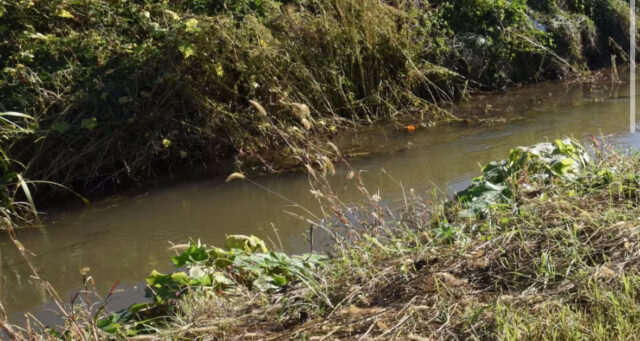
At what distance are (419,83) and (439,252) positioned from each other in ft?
15.4

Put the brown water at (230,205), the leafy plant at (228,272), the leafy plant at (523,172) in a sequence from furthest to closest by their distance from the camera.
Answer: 1. the brown water at (230,205)
2. the leafy plant at (523,172)
3. the leafy plant at (228,272)

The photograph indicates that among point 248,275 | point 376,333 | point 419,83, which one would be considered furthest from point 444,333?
point 419,83

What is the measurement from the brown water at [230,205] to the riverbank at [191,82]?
36 centimetres

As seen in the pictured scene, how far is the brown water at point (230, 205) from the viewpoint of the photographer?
159 inches

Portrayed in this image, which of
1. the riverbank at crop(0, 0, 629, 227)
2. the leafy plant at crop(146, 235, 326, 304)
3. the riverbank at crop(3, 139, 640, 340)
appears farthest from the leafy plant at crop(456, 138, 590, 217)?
the riverbank at crop(0, 0, 629, 227)

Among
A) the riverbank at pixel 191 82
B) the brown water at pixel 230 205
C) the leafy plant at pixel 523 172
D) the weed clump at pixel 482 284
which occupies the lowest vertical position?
the brown water at pixel 230 205

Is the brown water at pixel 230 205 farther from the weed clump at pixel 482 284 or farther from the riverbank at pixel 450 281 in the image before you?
the weed clump at pixel 482 284

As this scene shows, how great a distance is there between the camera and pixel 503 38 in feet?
26.1

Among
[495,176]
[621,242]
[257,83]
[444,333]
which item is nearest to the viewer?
[444,333]

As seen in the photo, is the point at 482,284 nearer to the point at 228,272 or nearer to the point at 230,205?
the point at 228,272

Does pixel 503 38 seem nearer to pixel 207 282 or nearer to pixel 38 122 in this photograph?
pixel 38 122

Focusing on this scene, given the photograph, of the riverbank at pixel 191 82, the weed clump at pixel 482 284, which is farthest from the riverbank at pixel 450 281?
the riverbank at pixel 191 82

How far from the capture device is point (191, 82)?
5.82m

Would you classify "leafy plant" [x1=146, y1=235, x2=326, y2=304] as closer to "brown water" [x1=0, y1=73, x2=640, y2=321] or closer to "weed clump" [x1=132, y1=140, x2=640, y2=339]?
"weed clump" [x1=132, y1=140, x2=640, y2=339]
